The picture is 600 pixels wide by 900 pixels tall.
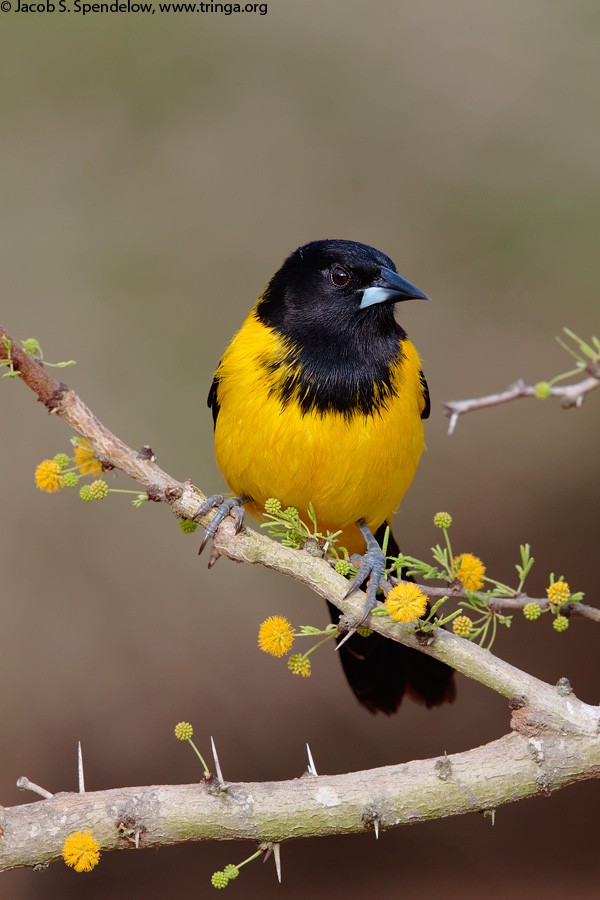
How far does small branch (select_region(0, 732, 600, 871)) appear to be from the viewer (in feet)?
8.52

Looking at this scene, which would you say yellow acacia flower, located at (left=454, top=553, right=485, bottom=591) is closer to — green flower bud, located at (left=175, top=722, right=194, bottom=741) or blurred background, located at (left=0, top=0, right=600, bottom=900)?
green flower bud, located at (left=175, top=722, right=194, bottom=741)

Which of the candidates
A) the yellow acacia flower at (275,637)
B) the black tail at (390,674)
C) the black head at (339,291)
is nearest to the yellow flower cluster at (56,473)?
the yellow acacia flower at (275,637)

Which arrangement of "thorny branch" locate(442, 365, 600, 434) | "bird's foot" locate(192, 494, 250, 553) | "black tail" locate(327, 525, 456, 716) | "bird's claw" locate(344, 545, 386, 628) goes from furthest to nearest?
"black tail" locate(327, 525, 456, 716) < "bird's foot" locate(192, 494, 250, 553) < "bird's claw" locate(344, 545, 386, 628) < "thorny branch" locate(442, 365, 600, 434)

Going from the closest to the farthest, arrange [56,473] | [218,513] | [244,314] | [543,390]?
1. [543,390]
2. [56,473]
3. [218,513]
4. [244,314]

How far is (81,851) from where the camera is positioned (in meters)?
2.45

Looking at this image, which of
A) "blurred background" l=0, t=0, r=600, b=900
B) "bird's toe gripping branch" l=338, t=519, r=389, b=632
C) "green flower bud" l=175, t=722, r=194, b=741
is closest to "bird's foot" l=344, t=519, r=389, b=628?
"bird's toe gripping branch" l=338, t=519, r=389, b=632

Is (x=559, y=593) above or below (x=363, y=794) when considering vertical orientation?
above

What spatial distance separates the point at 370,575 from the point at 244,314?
3.53 metres

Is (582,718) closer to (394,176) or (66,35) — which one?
(394,176)

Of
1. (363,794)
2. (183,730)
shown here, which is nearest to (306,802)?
(363,794)

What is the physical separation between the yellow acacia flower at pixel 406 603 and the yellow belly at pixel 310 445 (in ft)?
4.22

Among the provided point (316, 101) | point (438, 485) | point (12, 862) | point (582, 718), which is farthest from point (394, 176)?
point (12, 862)

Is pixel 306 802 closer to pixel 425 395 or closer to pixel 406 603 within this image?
pixel 406 603

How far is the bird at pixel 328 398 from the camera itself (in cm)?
373
